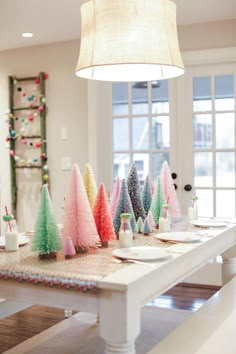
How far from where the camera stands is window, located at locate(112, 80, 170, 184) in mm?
4629

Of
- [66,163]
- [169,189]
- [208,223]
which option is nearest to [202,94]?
[66,163]

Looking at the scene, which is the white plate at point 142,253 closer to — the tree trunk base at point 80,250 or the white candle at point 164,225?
the tree trunk base at point 80,250

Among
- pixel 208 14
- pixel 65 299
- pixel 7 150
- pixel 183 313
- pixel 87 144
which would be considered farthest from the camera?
pixel 7 150

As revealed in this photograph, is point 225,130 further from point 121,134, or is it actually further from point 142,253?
point 142,253

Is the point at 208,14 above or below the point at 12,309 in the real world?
above

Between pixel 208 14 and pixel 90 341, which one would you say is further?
pixel 208 14

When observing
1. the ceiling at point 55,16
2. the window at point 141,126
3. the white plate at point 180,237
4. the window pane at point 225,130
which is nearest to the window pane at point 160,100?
the window at point 141,126

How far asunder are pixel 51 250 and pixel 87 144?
3.08 metres

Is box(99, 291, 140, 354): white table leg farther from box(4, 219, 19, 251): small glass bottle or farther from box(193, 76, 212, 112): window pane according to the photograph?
box(193, 76, 212, 112): window pane

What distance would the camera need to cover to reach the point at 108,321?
1.49 meters

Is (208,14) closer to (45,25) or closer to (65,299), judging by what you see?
(45,25)

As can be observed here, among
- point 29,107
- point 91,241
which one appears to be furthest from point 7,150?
point 91,241

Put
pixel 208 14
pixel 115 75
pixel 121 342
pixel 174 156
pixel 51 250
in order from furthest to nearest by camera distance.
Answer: pixel 174 156
pixel 208 14
pixel 115 75
pixel 51 250
pixel 121 342

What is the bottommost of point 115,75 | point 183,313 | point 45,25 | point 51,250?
point 183,313
